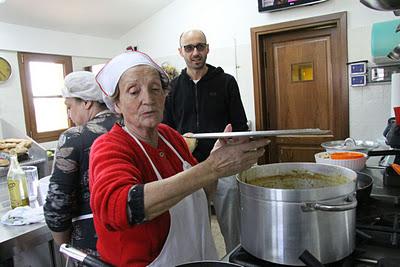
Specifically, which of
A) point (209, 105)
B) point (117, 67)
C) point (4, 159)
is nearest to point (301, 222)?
point (117, 67)

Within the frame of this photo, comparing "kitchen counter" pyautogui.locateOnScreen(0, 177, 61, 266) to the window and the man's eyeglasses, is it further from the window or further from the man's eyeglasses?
the window

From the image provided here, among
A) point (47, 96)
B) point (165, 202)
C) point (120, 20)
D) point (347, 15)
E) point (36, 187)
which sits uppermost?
point (120, 20)

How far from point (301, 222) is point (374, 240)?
0.30m

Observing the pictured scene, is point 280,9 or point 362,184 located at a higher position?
point 280,9

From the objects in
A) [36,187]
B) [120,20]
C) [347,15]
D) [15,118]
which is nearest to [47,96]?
[15,118]

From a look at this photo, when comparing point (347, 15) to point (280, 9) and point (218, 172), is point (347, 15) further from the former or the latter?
point (218, 172)

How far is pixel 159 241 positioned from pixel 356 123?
8.96 feet

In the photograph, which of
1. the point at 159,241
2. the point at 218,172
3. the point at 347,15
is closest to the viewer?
the point at 218,172

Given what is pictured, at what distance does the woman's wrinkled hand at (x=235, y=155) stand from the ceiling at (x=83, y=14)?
315 centimetres

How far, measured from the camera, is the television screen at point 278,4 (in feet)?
10.5

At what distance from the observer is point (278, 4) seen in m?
3.31

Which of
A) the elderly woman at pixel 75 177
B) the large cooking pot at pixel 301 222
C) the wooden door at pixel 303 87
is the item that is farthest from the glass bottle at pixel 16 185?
the wooden door at pixel 303 87

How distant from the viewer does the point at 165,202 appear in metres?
0.78

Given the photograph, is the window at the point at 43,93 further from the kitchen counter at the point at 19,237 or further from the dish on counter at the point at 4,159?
the kitchen counter at the point at 19,237
